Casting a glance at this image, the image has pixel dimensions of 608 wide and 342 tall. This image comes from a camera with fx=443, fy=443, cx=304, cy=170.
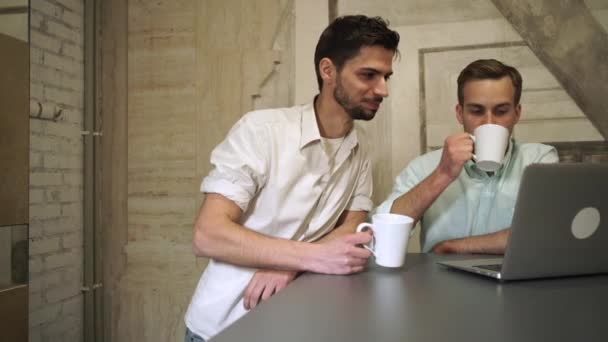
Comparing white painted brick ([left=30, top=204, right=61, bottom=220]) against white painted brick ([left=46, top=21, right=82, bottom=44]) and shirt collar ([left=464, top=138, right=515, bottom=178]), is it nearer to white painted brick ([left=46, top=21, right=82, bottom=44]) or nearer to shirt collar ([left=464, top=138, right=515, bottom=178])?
white painted brick ([left=46, top=21, right=82, bottom=44])

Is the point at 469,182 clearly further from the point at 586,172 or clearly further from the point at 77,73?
the point at 77,73

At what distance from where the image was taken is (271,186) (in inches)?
51.8

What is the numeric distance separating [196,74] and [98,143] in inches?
24.8

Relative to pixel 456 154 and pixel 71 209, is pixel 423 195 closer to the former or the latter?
pixel 456 154

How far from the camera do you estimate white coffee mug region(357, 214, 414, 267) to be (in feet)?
3.05

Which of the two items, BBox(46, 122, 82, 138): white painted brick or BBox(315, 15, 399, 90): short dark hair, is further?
BBox(46, 122, 82, 138): white painted brick

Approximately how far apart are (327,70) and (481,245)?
2.43 feet

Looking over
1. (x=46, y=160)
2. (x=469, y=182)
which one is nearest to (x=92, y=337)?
(x=46, y=160)

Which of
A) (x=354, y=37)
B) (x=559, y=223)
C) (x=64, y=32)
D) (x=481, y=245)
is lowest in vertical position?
(x=481, y=245)

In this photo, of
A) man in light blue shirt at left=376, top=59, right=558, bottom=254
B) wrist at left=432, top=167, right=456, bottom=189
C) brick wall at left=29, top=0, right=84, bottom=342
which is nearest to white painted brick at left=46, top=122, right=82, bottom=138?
brick wall at left=29, top=0, right=84, bottom=342

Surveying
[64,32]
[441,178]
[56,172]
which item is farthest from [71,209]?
[441,178]

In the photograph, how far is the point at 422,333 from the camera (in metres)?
0.53

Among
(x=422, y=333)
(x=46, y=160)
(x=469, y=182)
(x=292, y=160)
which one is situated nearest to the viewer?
(x=422, y=333)

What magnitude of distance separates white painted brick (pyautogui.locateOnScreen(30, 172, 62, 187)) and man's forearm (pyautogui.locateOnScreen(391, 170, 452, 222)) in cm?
163
